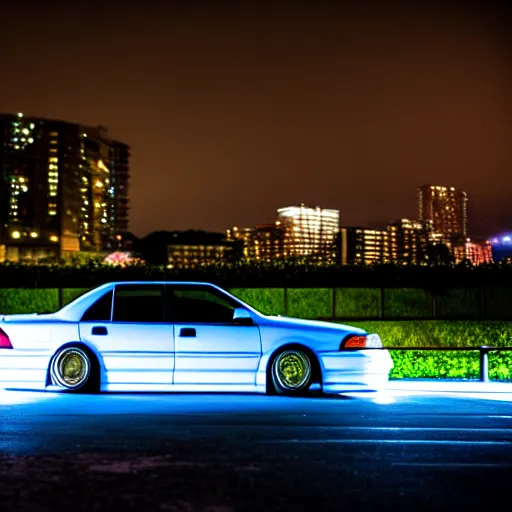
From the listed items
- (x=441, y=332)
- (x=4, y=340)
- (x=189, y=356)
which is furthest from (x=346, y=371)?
(x=441, y=332)

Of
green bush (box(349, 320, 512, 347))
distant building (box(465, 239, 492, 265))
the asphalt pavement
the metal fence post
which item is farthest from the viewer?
distant building (box(465, 239, 492, 265))

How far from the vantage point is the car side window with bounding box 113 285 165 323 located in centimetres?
1251

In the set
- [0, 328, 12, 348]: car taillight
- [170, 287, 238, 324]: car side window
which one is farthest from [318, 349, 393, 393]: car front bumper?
[0, 328, 12, 348]: car taillight

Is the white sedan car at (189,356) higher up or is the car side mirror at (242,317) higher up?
the car side mirror at (242,317)

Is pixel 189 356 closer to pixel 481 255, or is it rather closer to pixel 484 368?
pixel 484 368

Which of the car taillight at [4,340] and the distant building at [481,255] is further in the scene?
the distant building at [481,255]

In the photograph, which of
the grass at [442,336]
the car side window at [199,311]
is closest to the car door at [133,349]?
the car side window at [199,311]

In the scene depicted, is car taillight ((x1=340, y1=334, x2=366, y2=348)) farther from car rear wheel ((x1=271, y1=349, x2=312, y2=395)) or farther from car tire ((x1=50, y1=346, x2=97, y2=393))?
car tire ((x1=50, y1=346, x2=97, y2=393))

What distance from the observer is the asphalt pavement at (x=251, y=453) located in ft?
20.1

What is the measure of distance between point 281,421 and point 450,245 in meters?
190

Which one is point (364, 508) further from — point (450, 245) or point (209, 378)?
point (450, 245)

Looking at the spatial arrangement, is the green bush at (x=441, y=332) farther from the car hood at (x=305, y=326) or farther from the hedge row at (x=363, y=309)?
the car hood at (x=305, y=326)

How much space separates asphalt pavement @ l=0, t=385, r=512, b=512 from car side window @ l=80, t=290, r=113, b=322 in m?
1.05

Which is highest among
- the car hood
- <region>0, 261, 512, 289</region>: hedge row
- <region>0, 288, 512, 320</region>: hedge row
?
<region>0, 261, 512, 289</region>: hedge row
